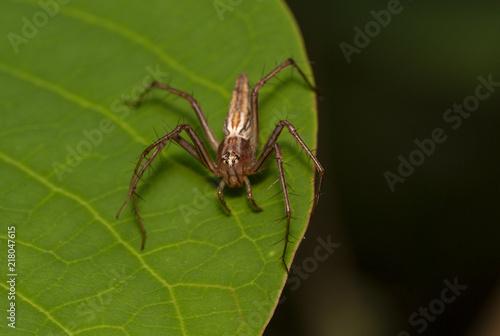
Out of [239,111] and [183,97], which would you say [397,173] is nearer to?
[239,111]

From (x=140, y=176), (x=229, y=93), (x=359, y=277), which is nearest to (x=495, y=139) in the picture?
(x=359, y=277)

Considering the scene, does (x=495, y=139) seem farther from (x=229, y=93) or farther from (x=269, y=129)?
(x=229, y=93)

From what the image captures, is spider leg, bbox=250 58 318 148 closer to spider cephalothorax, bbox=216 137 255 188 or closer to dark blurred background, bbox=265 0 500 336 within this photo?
spider cephalothorax, bbox=216 137 255 188

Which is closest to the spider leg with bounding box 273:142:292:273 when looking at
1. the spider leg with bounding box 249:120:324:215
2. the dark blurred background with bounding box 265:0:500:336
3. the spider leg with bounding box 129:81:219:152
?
the spider leg with bounding box 249:120:324:215

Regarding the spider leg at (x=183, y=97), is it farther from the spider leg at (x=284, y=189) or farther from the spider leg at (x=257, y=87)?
the spider leg at (x=284, y=189)

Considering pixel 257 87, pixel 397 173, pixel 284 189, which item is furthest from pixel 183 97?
pixel 397 173

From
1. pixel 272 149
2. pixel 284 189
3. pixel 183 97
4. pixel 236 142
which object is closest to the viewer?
Result: pixel 284 189
